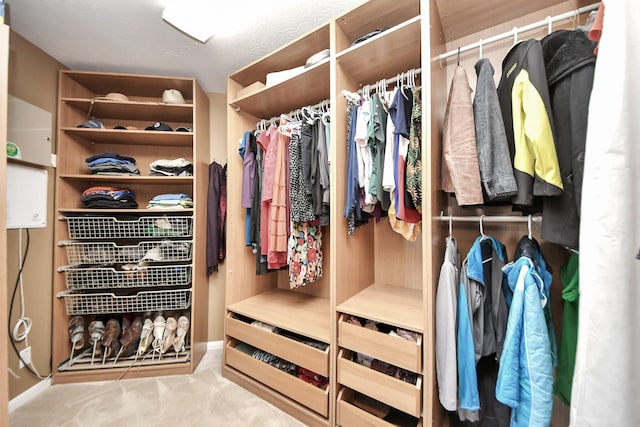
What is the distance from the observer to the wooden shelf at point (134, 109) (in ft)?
5.94

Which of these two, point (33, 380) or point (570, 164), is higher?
point (570, 164)

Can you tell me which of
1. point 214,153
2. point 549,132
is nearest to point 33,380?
point 214,153

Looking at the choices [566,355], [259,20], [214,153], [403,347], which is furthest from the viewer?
[214,153]

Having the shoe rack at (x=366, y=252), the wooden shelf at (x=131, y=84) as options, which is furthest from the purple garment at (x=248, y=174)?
the wooden shelf at (x=131, y=84)

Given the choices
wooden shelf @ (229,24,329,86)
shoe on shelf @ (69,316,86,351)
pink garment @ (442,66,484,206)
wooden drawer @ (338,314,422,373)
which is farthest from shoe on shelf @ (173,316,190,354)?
pink garment @ (442,66,484,206)

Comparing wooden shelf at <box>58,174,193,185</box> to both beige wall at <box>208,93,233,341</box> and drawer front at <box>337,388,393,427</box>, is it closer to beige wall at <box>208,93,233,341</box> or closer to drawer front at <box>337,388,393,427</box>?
beige wall at <box>208,93,233,341</box>

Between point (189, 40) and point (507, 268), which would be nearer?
point (507, 268)

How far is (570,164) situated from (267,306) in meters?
1.80

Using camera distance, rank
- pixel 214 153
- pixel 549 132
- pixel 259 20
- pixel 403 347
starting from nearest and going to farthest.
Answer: pixel 549 132 < pixel 403 347 < pixel 259 20 < pixel 214 153

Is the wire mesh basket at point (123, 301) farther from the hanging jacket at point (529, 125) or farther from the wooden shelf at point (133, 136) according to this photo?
the hanging jacket at point (529, 125)

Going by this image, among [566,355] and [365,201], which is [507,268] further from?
[365,201]

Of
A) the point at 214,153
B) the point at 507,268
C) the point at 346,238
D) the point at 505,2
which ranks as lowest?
the point at 507,268

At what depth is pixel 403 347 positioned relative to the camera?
109 cm

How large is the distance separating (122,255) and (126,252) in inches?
1.4
